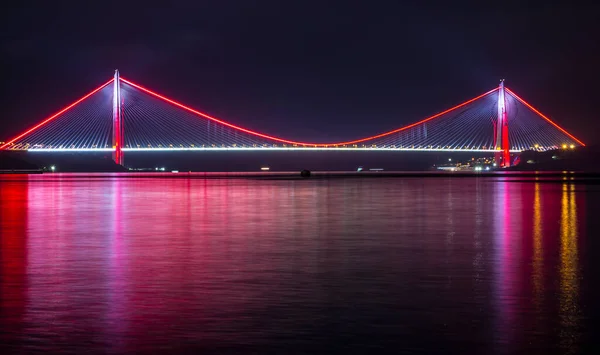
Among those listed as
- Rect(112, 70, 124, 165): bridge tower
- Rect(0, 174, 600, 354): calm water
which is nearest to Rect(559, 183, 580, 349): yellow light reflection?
Rect(0, 174, 600, 354): calm water

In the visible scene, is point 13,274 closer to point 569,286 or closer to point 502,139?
point 569,286

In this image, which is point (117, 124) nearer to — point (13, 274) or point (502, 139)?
point (502, 139)

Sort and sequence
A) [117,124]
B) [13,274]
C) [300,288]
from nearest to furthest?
1. [300,288]
2. [13,274]
3. [117,124]

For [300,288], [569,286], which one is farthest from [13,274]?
[569,286]

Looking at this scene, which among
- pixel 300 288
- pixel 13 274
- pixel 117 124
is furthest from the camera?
pixel 117 124

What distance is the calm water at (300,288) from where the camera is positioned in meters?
5.69

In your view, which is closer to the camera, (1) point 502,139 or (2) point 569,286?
(2) point 569,286

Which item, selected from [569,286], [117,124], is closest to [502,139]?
[117,124]

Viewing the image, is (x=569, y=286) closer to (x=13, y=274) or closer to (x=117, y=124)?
(x=13, y=274)

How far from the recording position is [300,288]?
311 inches

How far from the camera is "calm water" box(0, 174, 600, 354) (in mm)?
5688

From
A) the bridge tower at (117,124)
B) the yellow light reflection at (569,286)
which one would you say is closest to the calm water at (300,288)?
the yellow light reflection at (569,286)

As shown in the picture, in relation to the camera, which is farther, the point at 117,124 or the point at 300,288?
the point at 117,124

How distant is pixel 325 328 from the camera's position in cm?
602
